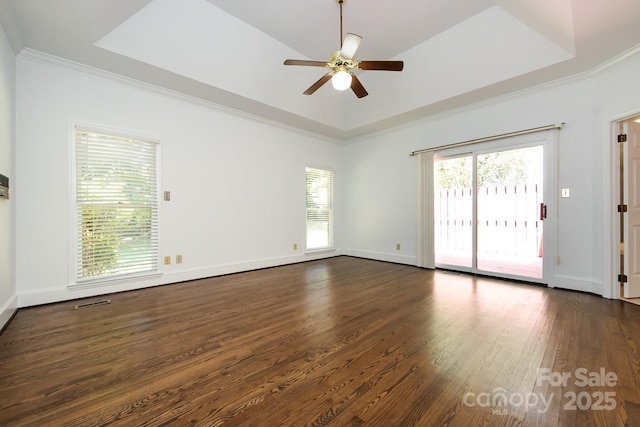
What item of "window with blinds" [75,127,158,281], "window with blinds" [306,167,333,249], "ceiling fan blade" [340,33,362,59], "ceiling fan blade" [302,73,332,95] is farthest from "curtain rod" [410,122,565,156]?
"window with blinds" [75,127,158,281]

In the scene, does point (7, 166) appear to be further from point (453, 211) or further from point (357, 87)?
point (453, 211)

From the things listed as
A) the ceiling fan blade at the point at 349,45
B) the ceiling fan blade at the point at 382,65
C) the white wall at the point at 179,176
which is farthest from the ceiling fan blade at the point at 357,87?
the white wall at the point at 179,176

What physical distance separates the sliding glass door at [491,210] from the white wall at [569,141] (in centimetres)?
31

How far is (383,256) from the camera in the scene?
Answer: 5938 millimetres

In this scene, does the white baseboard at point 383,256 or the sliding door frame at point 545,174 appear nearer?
the sliding door frame at point 545,174

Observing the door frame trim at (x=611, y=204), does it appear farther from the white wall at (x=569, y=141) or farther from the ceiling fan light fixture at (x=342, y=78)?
the ceiling fan light fixture at (x=342, y=78)

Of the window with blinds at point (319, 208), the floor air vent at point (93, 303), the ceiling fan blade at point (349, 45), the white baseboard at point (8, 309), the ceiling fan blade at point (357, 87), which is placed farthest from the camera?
the window with blinds at point (319, 208)

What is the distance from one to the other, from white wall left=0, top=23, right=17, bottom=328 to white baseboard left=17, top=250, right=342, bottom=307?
193 millimetres

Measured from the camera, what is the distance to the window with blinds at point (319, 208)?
6.14 metres

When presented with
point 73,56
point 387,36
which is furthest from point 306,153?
point 73,56

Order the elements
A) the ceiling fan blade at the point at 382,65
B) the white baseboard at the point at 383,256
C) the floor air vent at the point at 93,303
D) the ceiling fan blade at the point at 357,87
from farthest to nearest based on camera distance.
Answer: the white baseboard at the point at 383,256
the ceiling fan blade at the point at 357,87
the floor air vent at the point at 93,303
the ceiling fan blade at the point at 382,65

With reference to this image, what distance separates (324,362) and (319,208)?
4.60 m

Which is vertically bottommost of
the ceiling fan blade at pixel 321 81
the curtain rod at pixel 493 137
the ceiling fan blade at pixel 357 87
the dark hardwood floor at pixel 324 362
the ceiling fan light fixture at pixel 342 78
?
the dark hardwood floor at pixel 324 362

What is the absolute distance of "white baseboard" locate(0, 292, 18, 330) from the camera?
2.47 m
